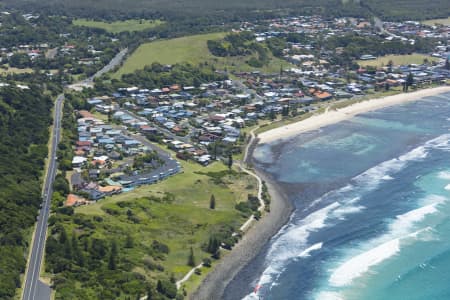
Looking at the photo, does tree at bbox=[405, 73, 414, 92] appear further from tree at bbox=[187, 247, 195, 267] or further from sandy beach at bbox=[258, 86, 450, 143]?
tree at bbox=[187, 247, 195, 267]

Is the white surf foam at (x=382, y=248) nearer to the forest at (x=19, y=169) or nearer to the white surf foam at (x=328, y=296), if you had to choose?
the white surf foam at (x=328, y=296)

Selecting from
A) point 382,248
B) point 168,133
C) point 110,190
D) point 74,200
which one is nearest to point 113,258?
point 74,200

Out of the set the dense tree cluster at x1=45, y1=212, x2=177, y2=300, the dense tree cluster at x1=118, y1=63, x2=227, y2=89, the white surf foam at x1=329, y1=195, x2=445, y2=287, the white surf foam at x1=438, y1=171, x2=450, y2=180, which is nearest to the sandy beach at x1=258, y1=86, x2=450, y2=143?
the white surf foam at x1=438, y1=171, x2=450, y2=180

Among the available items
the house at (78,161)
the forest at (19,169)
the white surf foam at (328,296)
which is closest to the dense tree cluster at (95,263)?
the forest at (19,169)

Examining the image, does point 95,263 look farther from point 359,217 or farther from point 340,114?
point 340,114

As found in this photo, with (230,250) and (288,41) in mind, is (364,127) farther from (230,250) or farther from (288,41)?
(288,41)
